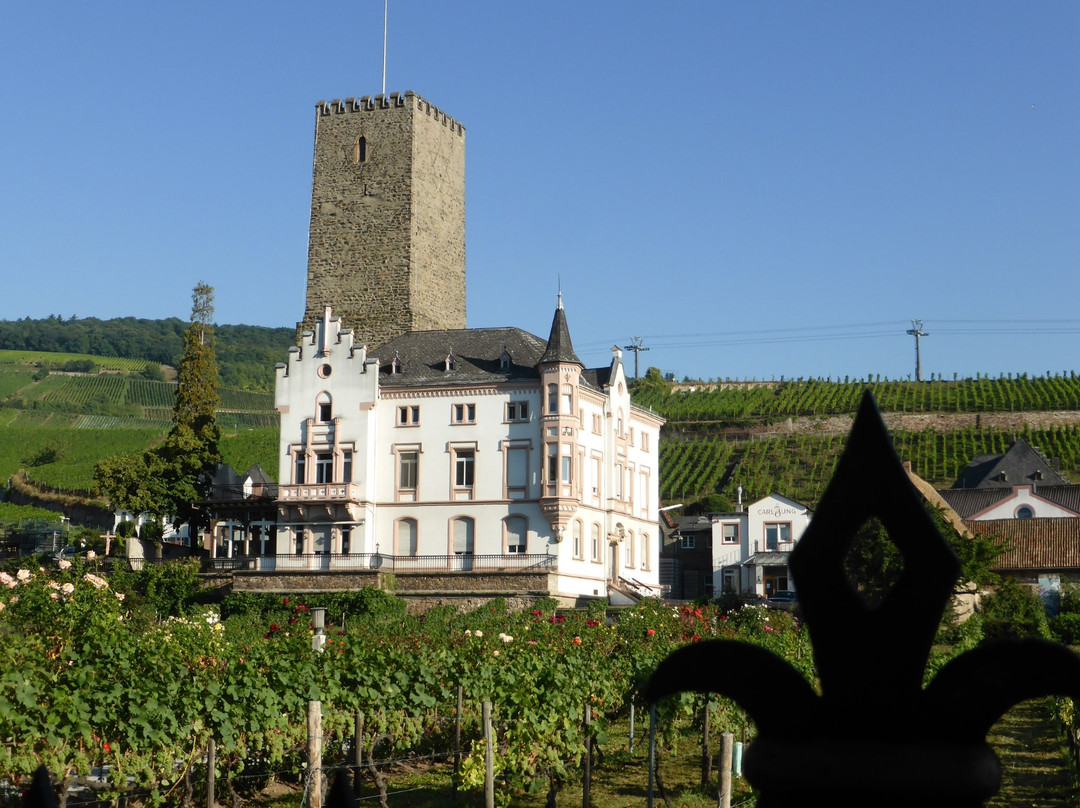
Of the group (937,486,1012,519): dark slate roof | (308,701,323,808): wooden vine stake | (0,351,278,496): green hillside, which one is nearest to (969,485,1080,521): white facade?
(937,486,1012,519): dark slate roof

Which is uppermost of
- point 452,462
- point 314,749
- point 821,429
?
point 821,429

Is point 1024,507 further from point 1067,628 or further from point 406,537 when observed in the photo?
point 406,537

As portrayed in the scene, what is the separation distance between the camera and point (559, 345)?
51.5 meters

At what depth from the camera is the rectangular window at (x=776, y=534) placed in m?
64.6

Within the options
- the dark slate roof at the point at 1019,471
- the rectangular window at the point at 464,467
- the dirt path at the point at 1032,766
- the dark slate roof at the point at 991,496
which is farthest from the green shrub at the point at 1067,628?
the dark slate roof at the point at 1019,471

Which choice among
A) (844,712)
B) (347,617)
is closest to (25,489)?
(347,617)

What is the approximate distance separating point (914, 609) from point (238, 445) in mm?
90813

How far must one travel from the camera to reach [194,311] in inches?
2606

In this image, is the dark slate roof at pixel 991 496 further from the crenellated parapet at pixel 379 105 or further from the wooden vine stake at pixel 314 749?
the wooden vine stake at pixel 314 749

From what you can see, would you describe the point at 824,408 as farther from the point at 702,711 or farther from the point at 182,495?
the point at 702,711

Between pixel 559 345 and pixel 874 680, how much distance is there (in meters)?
49.4

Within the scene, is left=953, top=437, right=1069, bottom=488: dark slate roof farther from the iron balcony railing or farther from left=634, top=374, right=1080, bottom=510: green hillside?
the iron balcony railing

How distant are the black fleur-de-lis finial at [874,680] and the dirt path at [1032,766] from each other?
14316mm

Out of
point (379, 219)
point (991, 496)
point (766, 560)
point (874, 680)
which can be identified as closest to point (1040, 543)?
point (766, 560)
